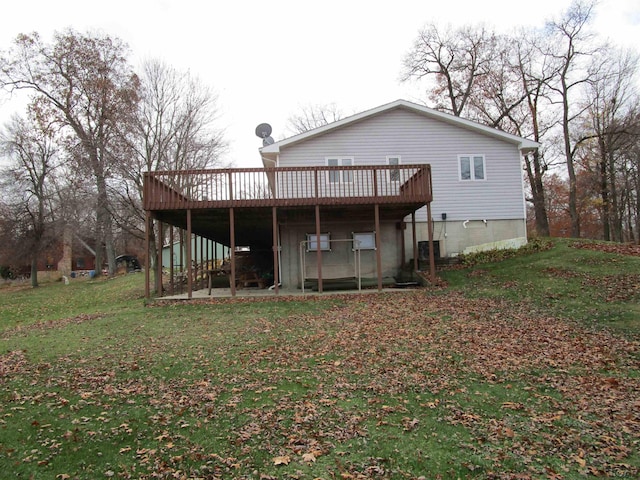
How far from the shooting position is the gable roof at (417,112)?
1766 cm

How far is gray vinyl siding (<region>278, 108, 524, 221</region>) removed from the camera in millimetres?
18078

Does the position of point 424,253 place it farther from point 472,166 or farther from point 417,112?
point 417,112

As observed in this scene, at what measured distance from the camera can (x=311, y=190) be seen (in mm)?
15391

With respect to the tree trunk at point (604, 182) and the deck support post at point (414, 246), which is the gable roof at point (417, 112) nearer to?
the deck support post at point (414, 246)

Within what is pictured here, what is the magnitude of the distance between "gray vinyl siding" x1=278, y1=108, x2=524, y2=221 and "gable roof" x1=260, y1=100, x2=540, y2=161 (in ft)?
0.62

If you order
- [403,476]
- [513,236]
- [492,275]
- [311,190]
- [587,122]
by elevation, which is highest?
[587,122]

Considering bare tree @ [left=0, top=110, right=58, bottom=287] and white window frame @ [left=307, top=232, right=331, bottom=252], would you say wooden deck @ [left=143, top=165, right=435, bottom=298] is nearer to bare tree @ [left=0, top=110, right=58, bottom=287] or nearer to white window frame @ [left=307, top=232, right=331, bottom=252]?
white window frame @ [left=307, top=232, right=331, bottom=252]

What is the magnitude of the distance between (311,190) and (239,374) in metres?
9.98

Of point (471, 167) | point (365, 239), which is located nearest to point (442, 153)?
point (471, 167)

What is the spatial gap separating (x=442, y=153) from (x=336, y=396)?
14.9 meters

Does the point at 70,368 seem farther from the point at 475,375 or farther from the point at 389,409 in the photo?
the point at 475,375

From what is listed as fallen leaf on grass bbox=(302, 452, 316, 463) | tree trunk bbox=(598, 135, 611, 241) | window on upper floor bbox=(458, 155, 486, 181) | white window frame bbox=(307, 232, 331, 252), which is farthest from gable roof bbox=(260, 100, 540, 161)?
fallen leaf on grass bbox=(302, 452, 316, 463)

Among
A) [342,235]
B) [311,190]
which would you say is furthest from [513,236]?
[311,190]

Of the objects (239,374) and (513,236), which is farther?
(513,236)
